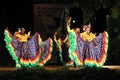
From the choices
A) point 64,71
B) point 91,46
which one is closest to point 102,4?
point 64,71

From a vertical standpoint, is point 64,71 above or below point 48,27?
below

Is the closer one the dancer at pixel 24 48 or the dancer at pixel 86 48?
the dancer at pixel 86 48

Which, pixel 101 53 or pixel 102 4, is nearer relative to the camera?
pixel 102 4

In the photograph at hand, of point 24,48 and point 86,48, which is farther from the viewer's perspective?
point 24,48

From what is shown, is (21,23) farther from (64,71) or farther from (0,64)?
(64,71)

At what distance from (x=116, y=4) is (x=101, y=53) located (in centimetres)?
535

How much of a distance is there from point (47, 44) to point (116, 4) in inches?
245

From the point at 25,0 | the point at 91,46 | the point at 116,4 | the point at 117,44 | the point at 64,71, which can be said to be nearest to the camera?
the point at 116,4

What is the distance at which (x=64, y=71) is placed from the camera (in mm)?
17516

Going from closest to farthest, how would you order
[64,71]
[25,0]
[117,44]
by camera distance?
[64,71] → [117,44] → [25,0]

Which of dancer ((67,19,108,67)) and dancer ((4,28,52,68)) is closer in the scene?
dancer ((67,19,108,67))

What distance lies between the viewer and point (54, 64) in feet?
80.1

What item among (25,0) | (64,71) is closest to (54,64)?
(25,0)

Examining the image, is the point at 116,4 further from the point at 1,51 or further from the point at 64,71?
the point at 1,51
